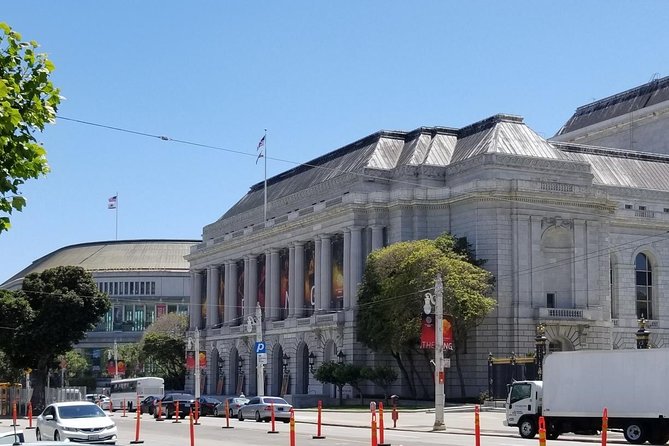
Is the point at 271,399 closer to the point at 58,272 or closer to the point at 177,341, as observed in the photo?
the point at 58,272

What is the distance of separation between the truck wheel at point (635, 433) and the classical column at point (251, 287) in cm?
8256

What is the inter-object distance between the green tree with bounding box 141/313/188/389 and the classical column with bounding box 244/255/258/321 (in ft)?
61.7

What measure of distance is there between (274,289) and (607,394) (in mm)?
76687

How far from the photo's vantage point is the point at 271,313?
4705 inches

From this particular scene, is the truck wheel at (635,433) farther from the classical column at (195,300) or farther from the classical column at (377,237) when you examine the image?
the classical column at (195,300)

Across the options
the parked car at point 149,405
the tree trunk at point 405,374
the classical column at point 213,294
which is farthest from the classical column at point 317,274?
the classical column at point 213,294

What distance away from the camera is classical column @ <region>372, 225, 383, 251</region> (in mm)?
101938

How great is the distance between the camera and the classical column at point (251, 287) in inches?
4877

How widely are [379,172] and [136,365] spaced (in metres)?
74.0

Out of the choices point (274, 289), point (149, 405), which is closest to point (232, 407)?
point (149, 405)

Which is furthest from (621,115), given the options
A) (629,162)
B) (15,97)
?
(15,97)

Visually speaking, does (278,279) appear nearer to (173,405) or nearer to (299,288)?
(299,288)

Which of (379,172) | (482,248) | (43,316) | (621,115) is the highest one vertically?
(621,115)

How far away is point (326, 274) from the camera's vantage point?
107688 millimetres
